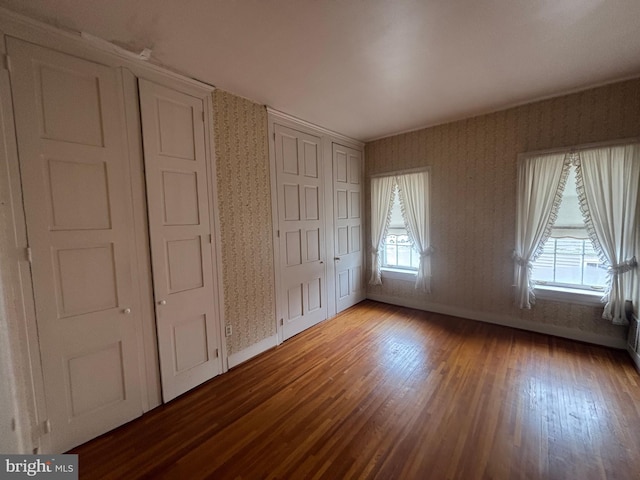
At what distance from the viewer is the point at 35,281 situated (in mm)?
1607

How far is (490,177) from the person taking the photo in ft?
11.3

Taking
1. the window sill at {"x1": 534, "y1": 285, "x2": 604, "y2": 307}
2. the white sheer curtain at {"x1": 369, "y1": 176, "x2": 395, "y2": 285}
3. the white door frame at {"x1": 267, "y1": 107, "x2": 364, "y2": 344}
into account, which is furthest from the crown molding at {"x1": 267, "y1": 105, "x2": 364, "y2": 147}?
the window sill at {"x1": 534, "y1": 285, "x2": 604, "y2": 307}

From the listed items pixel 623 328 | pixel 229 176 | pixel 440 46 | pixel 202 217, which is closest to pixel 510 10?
pixel 440 46

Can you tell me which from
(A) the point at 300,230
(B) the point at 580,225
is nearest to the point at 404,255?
(A) the point at 300,230

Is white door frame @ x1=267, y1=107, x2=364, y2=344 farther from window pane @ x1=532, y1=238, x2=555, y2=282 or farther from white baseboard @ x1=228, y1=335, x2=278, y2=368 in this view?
window pane @ x1=532, y1=238, x2=555, y2=282

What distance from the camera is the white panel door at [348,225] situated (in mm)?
4062

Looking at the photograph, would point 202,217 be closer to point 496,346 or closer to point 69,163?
point 69,163

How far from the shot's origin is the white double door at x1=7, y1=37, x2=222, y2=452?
162 centimetres

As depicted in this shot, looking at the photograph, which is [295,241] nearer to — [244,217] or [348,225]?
[244,217]

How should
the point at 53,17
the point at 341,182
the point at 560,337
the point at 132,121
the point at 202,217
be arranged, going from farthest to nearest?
the point at 341,182 < the point at 560,337 < the point at 202,217 < the point at 132,121 < the point at 53,17

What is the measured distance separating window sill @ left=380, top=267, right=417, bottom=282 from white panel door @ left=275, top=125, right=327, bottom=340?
4.15ft

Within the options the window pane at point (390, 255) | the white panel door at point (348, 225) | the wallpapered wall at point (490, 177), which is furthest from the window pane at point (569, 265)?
the white panel door at point (348, 225)

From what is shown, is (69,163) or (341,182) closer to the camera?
(69,163)

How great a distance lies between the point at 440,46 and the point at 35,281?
3.15 metres
